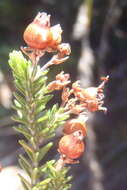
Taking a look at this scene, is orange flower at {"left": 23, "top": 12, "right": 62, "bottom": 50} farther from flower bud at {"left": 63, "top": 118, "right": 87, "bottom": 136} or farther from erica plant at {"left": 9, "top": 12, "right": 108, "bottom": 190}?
flower bud at {"left": 63, "top": 118, "right": 87, "bottom": 136}

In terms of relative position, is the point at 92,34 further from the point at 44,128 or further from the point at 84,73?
the point at 44,128

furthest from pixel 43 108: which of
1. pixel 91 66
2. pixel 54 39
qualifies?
pixel 91 66

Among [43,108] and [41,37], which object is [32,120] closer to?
[43,108]

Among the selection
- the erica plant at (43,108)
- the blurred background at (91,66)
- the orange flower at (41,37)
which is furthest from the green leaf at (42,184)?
the blurred background at (91,66)

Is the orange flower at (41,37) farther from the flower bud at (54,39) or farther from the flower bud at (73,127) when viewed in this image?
the flower bud at (73,127)

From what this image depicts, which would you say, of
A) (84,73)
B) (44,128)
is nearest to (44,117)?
(44,128)
